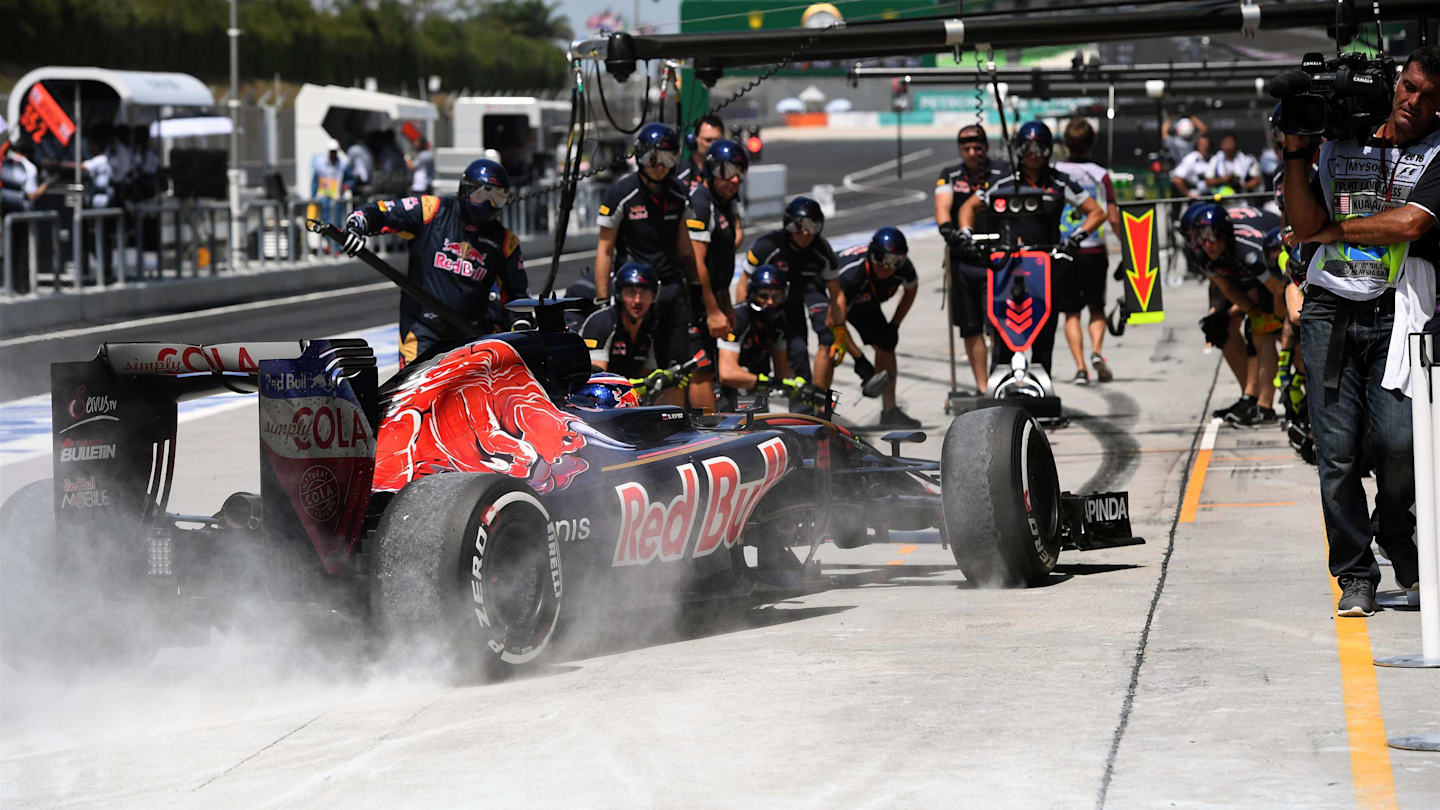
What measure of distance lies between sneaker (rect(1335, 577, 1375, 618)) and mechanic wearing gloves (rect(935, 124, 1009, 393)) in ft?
22.3

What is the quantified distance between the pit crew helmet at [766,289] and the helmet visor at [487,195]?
244cm

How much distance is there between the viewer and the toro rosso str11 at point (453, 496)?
6266mm

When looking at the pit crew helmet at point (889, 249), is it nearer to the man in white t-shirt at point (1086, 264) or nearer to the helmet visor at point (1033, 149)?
the helmet visor at point (1033, 149)

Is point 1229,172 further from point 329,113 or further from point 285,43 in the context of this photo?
point 285,43

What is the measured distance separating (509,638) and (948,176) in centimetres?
869

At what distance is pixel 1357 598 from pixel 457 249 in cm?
489

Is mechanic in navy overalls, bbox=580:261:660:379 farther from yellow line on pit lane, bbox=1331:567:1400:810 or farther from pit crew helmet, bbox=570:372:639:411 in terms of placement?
yellow line on pit lane, bbox=1331:567:1400:810

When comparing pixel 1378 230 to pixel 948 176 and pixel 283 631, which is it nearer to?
pixel 283 631

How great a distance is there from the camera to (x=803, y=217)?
12.4 meters

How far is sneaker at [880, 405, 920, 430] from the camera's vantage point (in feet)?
44.1

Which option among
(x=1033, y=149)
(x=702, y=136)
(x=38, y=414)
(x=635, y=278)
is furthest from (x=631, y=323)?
(x=38, y=414)

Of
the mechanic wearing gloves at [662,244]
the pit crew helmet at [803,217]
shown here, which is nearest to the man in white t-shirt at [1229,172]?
the pit crew helmet at [803,217]

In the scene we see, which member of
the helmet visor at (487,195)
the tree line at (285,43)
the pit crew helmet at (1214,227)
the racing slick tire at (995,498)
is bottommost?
the racing slick tire at (995,498)

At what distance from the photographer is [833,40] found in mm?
12039
